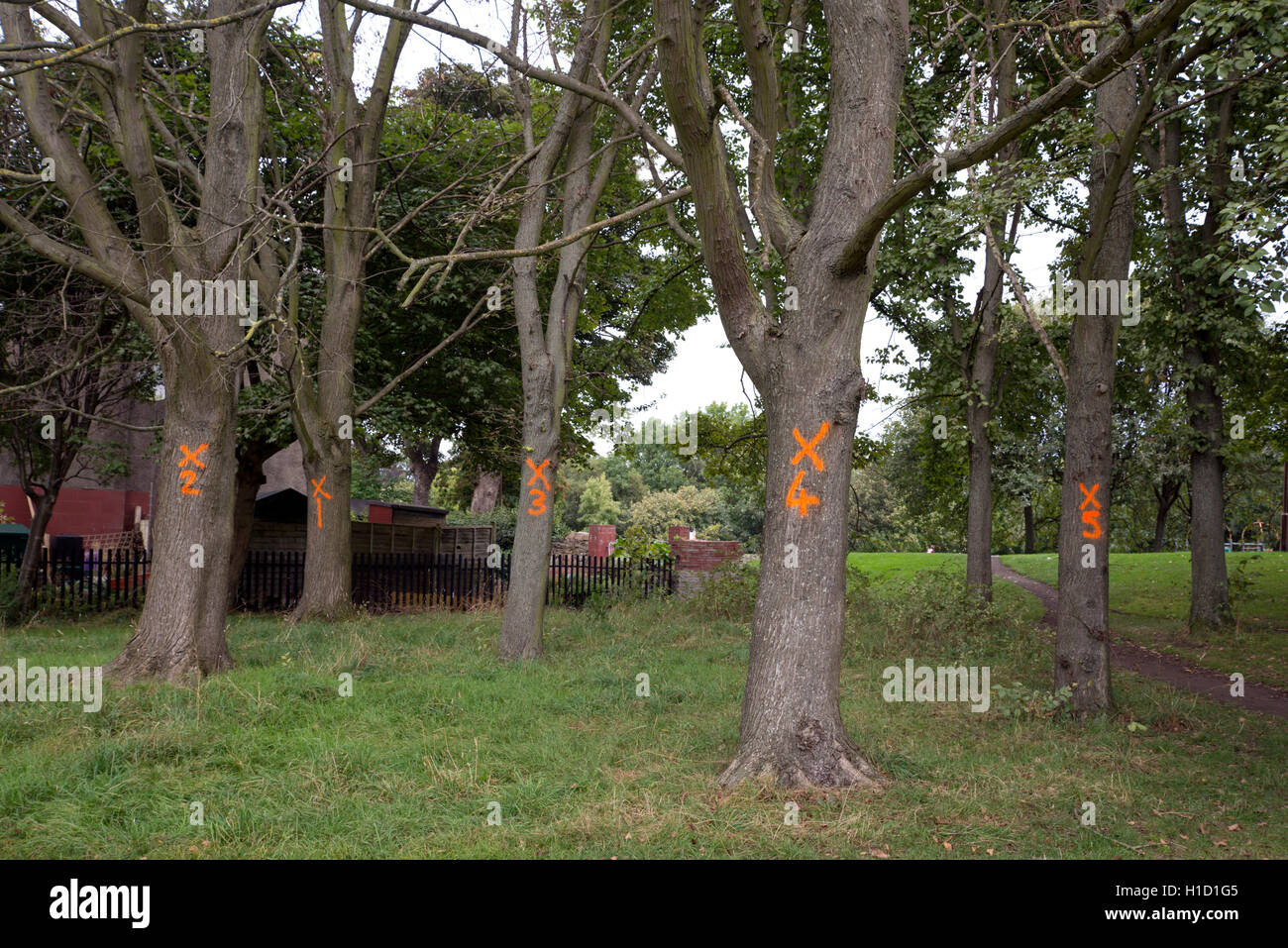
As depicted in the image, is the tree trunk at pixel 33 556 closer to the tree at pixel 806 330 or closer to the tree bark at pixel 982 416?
the tree at pixel 806 330

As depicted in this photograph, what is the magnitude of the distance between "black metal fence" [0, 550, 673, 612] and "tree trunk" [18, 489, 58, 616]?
0.28 meters

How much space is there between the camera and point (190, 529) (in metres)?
9.05

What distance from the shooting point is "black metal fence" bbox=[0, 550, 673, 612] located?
51.2 feet

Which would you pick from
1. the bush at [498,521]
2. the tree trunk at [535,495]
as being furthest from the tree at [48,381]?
the bush at [498,521]

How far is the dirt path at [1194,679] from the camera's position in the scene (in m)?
9.92

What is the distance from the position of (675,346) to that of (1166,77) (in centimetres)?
2477

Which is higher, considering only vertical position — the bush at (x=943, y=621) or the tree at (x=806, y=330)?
the tree at (x=806, y=330)

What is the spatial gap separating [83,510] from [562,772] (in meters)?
26.9

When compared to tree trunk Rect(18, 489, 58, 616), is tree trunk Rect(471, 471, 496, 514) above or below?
above

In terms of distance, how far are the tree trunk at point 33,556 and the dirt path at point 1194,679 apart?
668 inches

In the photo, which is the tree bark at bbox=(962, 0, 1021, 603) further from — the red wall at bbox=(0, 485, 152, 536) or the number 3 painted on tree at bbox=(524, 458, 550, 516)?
the red wall at bbox=(0, 485, 152, 536)

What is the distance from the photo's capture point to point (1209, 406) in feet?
50.0

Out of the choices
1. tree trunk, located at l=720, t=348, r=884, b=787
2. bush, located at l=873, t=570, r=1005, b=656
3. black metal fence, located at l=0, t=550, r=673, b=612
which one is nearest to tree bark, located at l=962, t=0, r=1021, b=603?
bush, located at l=873, t=570, r=1005, b=656
